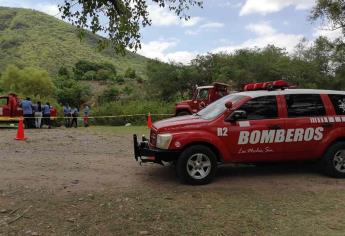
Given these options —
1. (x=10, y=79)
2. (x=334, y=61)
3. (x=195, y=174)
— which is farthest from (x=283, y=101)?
(x=10, y=79)

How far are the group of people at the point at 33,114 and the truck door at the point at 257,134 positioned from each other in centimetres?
1648

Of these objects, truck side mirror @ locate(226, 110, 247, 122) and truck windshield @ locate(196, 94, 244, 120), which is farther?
truck windshield @ locate(196, 94, 244, 120)

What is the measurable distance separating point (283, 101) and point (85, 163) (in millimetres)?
4812

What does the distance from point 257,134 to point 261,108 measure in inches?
22.1

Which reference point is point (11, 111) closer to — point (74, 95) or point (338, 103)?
point (338, 103)

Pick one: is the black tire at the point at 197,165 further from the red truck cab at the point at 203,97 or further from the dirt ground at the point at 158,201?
the red truck cab at the point at 203,97

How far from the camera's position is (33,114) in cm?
2397

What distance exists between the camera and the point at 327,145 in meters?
9.27

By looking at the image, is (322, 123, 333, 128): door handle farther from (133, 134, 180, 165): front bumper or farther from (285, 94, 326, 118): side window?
(133, 134, 180, 165): front bumper

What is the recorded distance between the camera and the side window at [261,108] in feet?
29.7

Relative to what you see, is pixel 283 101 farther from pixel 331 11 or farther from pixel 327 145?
pixel 331 11

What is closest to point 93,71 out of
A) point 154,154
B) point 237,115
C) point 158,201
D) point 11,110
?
point 11,110

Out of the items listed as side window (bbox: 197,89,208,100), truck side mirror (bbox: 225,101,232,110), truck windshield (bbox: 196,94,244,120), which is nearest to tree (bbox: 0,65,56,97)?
side window (bbox: 197,89,208,100)

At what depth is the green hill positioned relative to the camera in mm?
92875
